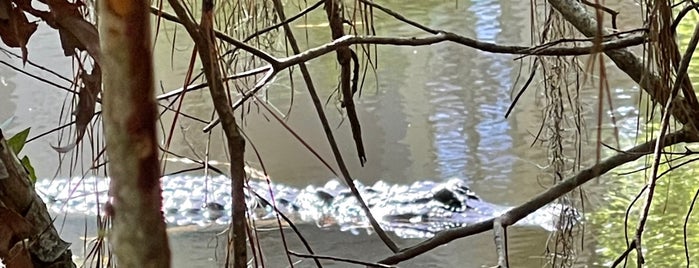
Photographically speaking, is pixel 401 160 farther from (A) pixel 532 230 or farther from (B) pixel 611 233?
(B) pixel 611 233

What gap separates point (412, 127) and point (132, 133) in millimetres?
3137

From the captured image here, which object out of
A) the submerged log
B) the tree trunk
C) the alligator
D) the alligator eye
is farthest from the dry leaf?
the alligator eye

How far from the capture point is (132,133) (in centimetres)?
22

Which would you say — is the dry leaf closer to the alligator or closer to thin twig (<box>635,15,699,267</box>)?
thin twig (<box>635,15,699,267</box>)

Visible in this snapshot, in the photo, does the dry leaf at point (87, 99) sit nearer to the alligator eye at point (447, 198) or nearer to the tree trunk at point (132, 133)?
the tree trunk at point (132, 133)

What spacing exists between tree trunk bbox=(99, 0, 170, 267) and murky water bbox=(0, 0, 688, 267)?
6.01ft

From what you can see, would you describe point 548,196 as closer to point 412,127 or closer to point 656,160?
point 656,160

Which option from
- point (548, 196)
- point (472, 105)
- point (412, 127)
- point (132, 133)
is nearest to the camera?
point (132, 133)

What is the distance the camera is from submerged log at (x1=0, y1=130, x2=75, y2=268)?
18.1 inches

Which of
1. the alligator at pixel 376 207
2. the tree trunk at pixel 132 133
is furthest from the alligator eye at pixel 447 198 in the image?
the tree trunk at pixel 132 133

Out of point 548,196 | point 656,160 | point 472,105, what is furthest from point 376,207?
point 656,160

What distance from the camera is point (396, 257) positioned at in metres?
0.67

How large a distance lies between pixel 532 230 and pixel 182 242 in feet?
3.23

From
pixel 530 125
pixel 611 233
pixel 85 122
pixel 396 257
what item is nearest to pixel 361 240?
pixel 611 233
